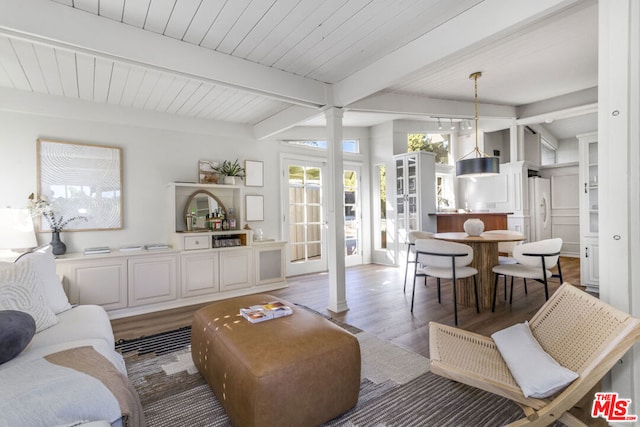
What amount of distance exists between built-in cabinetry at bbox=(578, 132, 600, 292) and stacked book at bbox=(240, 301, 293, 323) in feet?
14.0

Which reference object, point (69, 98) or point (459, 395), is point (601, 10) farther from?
point (69, 98)

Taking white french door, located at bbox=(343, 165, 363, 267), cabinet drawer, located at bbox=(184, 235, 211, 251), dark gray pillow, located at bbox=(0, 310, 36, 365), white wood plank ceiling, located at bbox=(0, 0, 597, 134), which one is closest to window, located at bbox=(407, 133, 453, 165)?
white french door, located at bbox=(343, 165, 363, 267)

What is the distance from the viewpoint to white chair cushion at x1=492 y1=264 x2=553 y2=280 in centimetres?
314

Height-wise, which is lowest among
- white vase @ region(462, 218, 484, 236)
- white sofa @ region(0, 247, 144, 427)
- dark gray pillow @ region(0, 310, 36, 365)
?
white sofa @ region(0, 247, 144, 427)

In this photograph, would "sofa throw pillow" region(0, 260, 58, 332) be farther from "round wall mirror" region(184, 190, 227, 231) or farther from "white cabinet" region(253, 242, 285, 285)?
"white cabinet" region(253, 242, 285, 285)

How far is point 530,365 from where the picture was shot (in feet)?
5.12

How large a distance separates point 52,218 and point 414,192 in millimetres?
5347

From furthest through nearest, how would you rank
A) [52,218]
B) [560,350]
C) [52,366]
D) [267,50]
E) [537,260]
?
[52,218]
[537,260]
[267,50]
[560,350]
[52,366]

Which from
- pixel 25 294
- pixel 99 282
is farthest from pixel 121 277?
pixel 25 294

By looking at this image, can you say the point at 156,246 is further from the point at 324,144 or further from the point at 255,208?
the point at 324,144

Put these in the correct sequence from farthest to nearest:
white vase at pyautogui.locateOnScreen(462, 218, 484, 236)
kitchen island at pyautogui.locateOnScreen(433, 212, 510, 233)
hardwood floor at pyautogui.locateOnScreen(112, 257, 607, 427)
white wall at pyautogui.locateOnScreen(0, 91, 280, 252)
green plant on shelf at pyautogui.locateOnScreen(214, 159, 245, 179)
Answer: kitchen island at pyautogui.locateOnScreen(433, 212, 510, 233) < green plant on shelf at pyautogui.locateOnScreen(214, 159, 245, 179) < white vase at pyautogui.locateOnScreen(462, 218, 484, 236) < white wall at pyautogui.locateOnScreen(0, 91, 280, 252) < hardwood floor at pyautogui.locateOnScreen(112, 257, 607, 427)

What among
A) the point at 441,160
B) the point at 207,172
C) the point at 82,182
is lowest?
the point at 82,182

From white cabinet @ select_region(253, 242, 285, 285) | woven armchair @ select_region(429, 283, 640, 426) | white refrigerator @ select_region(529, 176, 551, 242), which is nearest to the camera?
woven armchair @ select_region(429, 283, 640, 426)

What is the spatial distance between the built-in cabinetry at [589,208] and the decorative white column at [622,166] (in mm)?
3232
